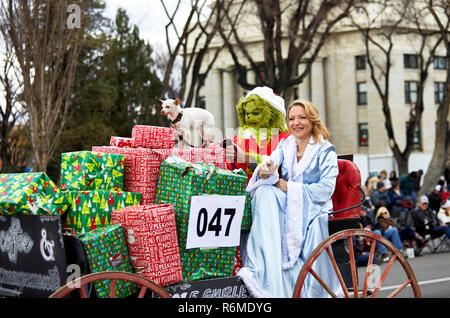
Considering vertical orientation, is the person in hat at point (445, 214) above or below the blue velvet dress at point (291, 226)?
below

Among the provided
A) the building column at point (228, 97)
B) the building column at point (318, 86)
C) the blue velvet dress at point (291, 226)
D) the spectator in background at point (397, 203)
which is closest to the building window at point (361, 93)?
the building column at point (318, 86)

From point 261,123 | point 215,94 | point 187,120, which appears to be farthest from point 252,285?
point 215,94

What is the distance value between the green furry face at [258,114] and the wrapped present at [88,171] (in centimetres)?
A: 187

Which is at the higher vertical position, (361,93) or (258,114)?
(361,93)

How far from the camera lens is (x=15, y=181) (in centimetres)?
393

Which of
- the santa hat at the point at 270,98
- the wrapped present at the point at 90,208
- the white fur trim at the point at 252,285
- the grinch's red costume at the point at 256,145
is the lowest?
the white fur trim at the point at 252,285

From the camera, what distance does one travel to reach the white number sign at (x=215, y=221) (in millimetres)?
4086

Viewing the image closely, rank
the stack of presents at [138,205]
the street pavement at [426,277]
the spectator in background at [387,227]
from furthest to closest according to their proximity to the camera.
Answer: the spectator in background at [387,227] → the street pavement at [426,277] → the stack of presents at [138,205]

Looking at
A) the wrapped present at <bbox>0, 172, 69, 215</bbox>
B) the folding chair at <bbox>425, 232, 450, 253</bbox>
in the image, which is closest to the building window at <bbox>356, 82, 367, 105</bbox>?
the folding chair at <bbox>425, 232, 450, 253</bbox>

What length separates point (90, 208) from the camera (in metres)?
3.83

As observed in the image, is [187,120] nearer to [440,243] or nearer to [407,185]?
[440,243]

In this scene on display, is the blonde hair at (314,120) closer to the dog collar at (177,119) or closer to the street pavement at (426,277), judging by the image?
the dog collar at (177,119)

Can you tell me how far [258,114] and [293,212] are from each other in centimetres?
138
